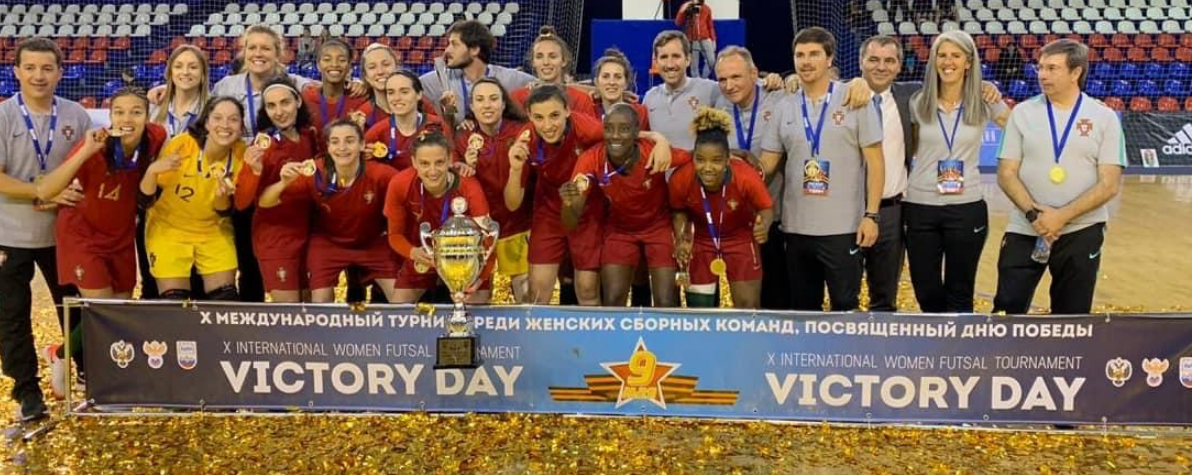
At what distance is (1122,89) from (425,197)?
43.8 ft

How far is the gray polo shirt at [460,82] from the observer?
16.0 ft

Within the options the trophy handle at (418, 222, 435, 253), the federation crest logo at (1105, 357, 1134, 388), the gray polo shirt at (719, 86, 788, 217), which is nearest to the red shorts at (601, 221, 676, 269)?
the gray polo shirt at (719, 86, 788, 217)

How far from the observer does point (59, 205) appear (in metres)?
3.93

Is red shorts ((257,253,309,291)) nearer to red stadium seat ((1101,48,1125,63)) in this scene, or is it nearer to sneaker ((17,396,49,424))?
sneaker ((17,396,49,424))

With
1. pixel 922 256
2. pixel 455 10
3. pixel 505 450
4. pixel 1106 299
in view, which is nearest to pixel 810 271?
pixel 922 256

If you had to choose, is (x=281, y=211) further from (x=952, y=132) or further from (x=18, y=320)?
(x=952, y=132)

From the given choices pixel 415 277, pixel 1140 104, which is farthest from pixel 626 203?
pixel 1140 104

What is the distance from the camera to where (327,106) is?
4.55 meters

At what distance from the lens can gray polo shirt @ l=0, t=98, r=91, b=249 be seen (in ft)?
12.6

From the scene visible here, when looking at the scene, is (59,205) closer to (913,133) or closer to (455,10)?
(913,133)

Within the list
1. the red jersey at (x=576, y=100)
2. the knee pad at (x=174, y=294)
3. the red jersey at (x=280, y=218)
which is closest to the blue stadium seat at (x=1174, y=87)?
the red jersey at (x=576, y=100)

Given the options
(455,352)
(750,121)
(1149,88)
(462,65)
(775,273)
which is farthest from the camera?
(1149,88)

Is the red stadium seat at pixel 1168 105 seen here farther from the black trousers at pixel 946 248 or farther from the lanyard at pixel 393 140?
the lanyard at pixel 393 140

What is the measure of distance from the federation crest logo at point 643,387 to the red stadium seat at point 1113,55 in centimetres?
1334
